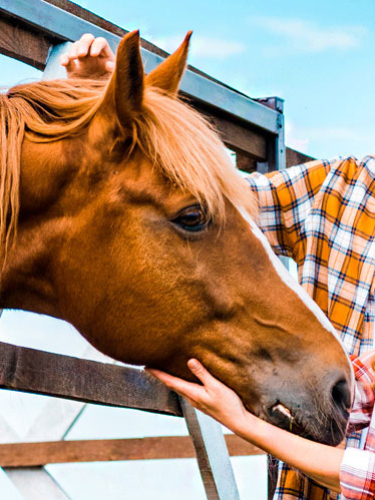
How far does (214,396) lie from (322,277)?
0.62 m

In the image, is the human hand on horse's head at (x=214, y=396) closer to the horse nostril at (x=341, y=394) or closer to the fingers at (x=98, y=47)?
the horse nostril at (x=341, y=394)

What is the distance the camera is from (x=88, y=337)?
5.16ft

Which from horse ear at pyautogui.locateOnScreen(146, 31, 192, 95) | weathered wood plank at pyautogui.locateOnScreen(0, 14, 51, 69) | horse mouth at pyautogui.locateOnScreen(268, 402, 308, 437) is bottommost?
horse mouth at pyautogui.locateOnScreen(268, 402, 308, 437)

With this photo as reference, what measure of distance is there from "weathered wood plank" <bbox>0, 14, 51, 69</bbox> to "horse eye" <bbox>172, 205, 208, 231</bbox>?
3.34ft

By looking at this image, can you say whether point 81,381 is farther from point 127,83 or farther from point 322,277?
point 127,83

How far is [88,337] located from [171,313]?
0.22 meters

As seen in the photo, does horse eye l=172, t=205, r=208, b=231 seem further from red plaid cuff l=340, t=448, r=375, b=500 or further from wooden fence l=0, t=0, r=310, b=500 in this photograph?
wooden fence l=0, t=0, r=310, b=500

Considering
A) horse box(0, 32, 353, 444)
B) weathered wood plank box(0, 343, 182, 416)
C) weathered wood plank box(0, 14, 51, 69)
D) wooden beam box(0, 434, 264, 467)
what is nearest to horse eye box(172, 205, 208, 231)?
horse box(0, 32, 353, 444)

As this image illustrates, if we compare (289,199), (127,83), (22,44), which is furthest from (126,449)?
(127,83)

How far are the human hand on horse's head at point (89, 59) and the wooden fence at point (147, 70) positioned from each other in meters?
0.27

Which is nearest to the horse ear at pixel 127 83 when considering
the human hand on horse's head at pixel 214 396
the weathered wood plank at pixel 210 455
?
the human hand on horse's head at pixel 214 396

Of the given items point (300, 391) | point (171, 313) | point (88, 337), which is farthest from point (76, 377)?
point (300, 391)

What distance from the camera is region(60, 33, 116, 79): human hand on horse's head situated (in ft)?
6.27

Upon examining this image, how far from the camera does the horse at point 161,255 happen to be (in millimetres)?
1475
